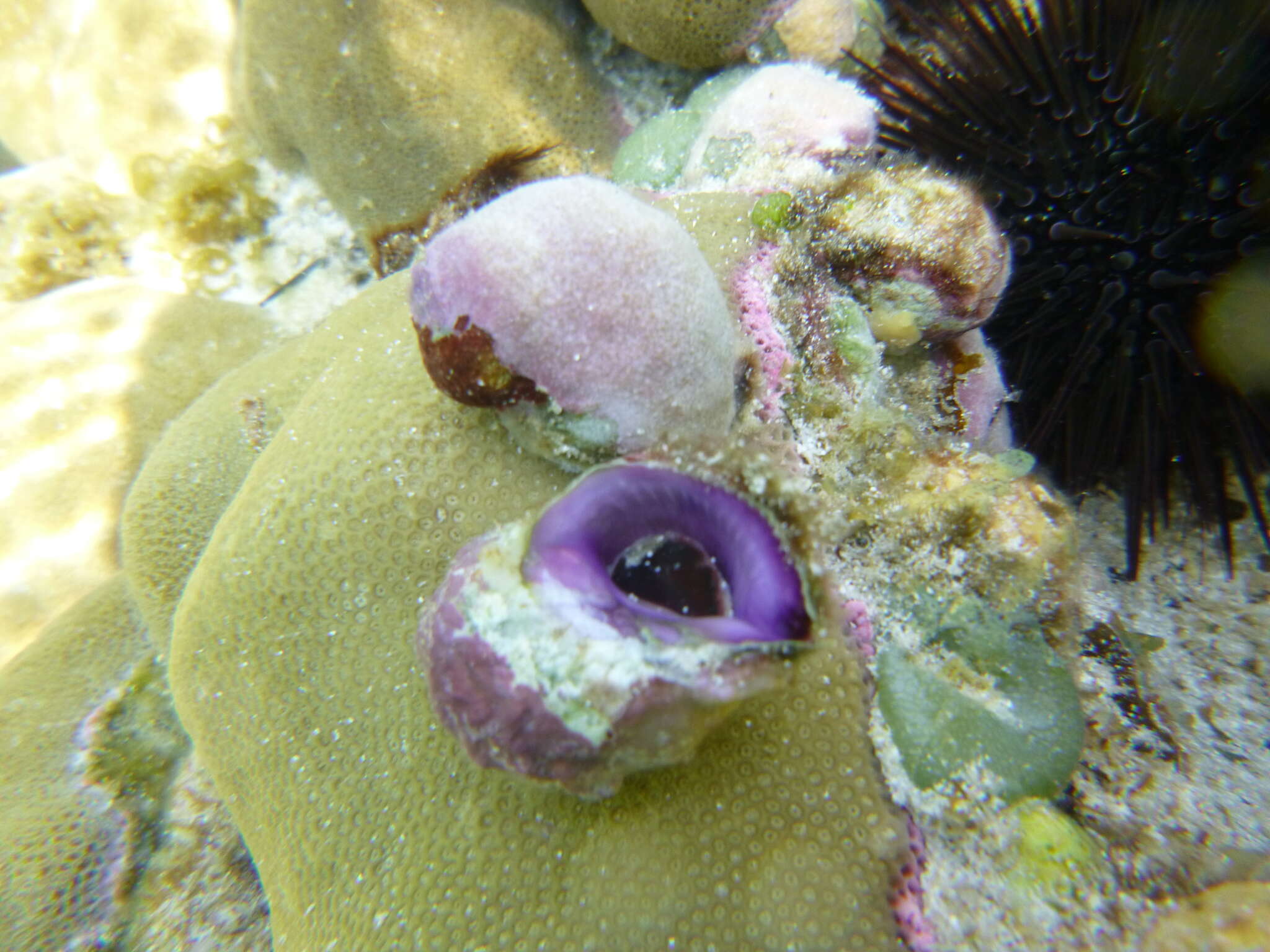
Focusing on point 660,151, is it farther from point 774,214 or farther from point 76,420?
point 76,420

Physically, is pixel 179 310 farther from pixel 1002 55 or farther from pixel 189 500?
pixel 1002 55

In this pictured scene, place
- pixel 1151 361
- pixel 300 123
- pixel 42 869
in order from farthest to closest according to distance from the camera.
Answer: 1. pixel 300 123
2. pixel 42 869
3. pixel 1151 361

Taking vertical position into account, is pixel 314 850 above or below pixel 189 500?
below

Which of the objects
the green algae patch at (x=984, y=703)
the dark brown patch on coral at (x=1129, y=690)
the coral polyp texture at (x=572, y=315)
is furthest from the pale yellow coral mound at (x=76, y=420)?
the dark brown patch on coral at (x=1129, y=690)

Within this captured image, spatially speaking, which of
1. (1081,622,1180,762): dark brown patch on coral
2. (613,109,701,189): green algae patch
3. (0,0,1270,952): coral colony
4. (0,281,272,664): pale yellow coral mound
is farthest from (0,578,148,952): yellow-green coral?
(1081,622,1180,762): dark brown patch on coral

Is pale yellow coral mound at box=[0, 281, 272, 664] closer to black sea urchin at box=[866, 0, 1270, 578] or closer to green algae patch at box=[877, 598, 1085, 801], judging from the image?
green algae patch at box=[877, 598, 1085, 801]

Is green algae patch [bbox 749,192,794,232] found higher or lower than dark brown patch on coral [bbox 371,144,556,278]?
lower

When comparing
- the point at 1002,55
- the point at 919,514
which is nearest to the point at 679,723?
the point at 919,514
